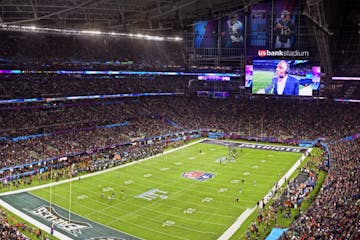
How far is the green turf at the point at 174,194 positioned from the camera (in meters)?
26.2

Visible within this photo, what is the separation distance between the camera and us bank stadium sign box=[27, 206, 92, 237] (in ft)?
83.3

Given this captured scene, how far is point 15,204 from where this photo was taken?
98.4ft

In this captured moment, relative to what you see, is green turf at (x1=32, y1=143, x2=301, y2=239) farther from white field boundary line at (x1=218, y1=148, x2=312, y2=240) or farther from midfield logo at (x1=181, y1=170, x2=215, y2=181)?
midfield logo at (x1=181, y1=170, x2=215, y2=181)

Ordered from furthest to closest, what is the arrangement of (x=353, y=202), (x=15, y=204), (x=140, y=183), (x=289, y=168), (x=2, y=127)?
(x=2, y=127)
(x=289, y=168)
(x=140, y=183)
(x=15, y=204)
(x=353, y=202)

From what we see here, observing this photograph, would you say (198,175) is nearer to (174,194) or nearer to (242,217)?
(174,194)

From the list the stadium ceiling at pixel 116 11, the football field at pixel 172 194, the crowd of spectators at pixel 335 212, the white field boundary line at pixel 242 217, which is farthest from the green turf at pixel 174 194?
the stadium ceiling at pixel 116 11

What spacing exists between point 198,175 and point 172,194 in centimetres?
642

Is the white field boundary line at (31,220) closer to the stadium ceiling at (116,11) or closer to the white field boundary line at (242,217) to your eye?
the white field boundary line at (242,217)

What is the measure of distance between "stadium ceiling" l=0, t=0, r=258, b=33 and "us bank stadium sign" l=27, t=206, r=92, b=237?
1731 cm

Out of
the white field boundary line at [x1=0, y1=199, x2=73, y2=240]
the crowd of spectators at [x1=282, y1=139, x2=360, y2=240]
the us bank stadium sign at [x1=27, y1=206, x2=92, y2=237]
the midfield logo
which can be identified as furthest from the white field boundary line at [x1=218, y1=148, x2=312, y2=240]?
the white field boundary line at [x1=0, y1=199, x2=73, y2=240]

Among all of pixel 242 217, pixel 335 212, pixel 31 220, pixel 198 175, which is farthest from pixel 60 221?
pixel 335 212

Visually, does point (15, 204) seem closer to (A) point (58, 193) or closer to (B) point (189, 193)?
(A) point (58, 193)

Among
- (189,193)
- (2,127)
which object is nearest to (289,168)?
(189,193)

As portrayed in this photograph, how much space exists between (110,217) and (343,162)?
20911 mm
